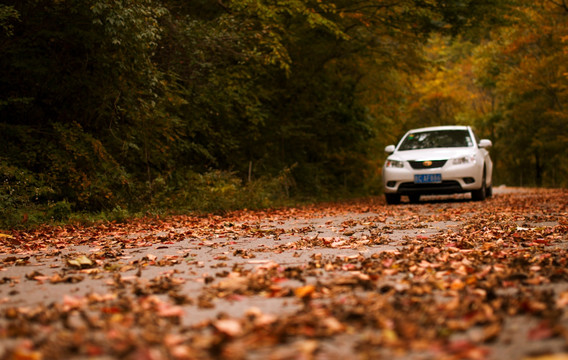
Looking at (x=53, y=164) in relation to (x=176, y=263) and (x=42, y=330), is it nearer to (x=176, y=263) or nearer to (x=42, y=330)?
(x=176, y=263)

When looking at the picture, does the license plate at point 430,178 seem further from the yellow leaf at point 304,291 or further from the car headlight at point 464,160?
the yellow leaf at point 304,291

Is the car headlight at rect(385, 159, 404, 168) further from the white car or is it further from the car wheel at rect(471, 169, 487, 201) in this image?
the car wheel at rect(471, 169, 487, 201)

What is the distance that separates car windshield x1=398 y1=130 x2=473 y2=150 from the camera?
13820mm

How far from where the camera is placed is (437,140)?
1405 centimetres

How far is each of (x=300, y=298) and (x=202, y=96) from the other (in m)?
10.7

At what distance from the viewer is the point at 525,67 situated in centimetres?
2914

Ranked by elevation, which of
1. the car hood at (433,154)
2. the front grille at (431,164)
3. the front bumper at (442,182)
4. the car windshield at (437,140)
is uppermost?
the car windshield at (437,140)

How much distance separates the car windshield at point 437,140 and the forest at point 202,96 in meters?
2.97

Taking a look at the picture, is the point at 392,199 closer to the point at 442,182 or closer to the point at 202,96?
the point at 442,182

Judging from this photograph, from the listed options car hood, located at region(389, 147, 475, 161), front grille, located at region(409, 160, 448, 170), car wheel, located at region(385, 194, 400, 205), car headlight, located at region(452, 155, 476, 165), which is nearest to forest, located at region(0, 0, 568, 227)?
car wheel, located at region(385, 194, 400, 205)

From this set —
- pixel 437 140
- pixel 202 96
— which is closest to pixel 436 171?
pixel 437 140

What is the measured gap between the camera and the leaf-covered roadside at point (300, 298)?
241cm

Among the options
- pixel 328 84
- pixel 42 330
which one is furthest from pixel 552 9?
pixel 42 330

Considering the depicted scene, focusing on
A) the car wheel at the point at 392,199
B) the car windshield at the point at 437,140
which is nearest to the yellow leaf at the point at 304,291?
the car wheel at the point at 392,199
